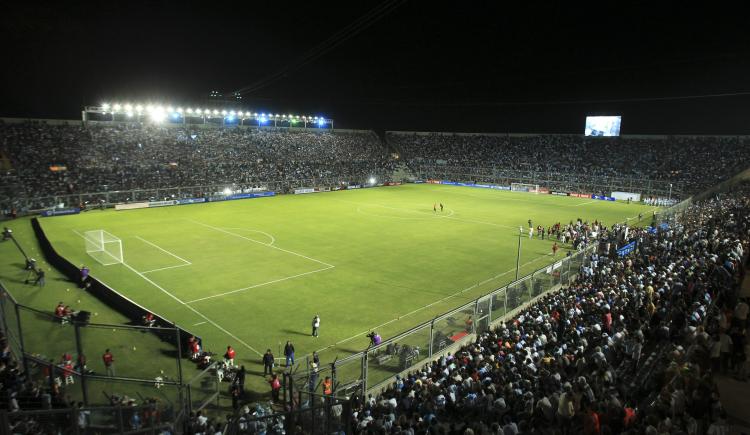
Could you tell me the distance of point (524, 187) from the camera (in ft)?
245

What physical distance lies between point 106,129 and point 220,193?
18.7m

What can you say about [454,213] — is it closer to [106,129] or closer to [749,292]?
[749,292]

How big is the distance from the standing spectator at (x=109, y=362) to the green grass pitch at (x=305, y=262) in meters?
5.02

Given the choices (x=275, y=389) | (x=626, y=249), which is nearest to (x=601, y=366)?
(x=275, y=389)

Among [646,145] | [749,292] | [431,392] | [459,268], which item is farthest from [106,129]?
[646,145]

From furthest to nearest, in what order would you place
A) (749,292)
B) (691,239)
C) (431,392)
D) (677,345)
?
(691,239) < (749,292) < (677,345) < (431,392)

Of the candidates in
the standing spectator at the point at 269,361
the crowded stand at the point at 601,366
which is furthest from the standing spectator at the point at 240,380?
the crowded stand at the point at 601,366

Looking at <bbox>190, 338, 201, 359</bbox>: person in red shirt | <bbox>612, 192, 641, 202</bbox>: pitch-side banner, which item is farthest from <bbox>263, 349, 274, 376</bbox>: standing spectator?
<bbox>612, 192, 641, 202</bbox>: pitch-side banner

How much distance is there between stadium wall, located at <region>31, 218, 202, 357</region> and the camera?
683 inches

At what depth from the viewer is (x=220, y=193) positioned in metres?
58.4

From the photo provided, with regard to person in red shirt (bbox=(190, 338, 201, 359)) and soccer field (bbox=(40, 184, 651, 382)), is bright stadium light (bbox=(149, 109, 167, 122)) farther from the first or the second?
person in red shirt (bbox=(190, 338, 201, 359))

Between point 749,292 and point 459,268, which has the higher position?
point 749,292

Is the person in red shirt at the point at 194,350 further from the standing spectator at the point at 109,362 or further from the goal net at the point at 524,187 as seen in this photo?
the goal net at the point at 524,187

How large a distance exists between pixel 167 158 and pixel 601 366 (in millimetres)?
61279
